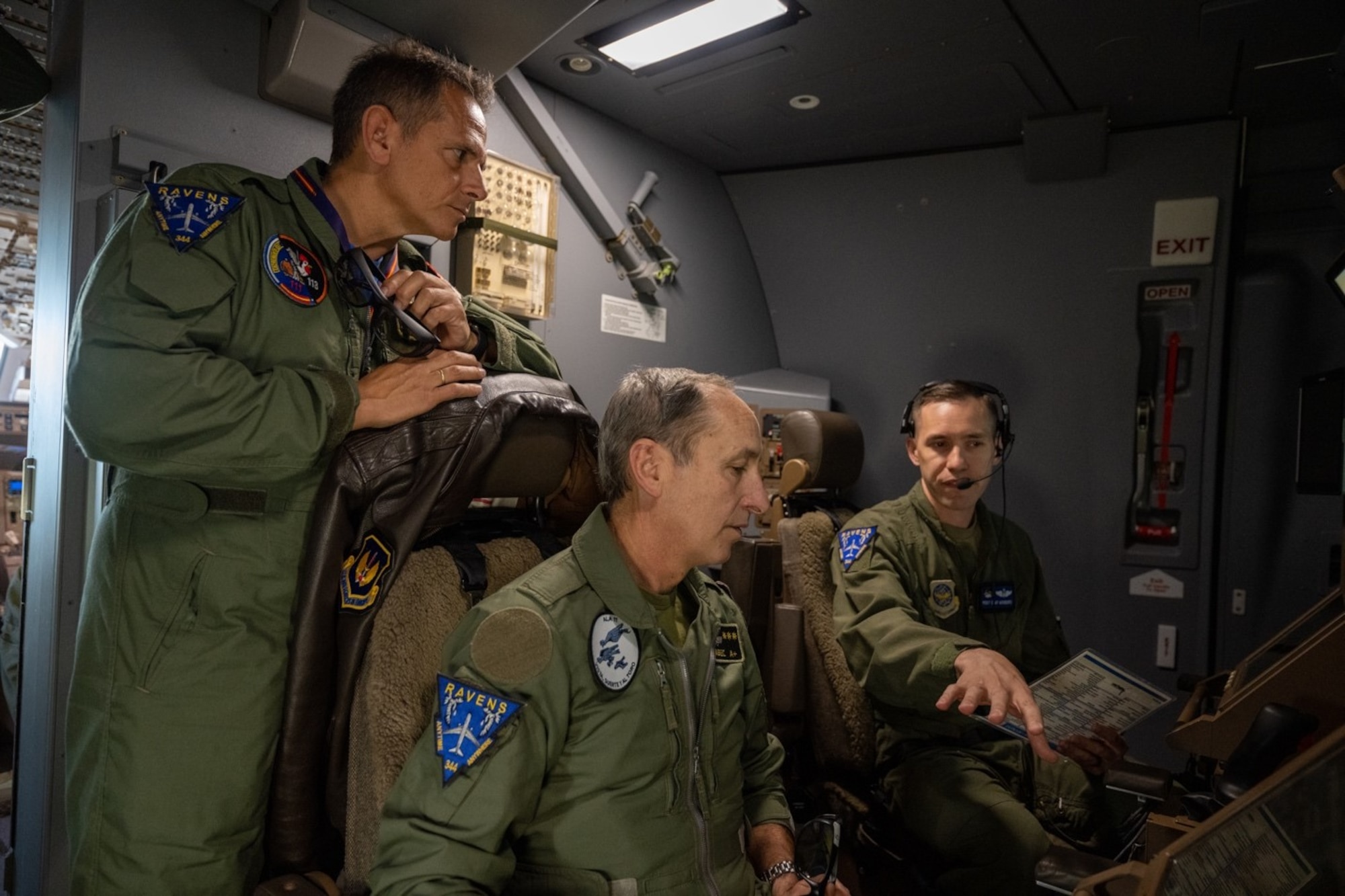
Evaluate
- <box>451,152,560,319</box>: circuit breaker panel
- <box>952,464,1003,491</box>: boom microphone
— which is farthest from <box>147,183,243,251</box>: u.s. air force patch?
<box>952,464,1003,491</box>: boom microphone

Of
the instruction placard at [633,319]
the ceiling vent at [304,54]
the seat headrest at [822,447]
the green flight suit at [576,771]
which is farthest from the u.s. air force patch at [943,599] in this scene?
the ceiling vent at [304,54]

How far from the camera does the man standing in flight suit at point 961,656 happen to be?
1.65 m

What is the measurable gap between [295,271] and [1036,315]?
310 centimetres

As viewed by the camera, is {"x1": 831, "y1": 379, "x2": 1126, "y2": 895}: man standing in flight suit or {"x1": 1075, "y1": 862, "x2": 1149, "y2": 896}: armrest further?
{"x1": 831, "y1": 379, "x2": 1126, "y2": 895}: man standing in flight suit

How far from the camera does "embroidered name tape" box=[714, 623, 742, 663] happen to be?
4.87 ft

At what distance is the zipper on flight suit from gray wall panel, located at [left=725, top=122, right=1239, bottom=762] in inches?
104

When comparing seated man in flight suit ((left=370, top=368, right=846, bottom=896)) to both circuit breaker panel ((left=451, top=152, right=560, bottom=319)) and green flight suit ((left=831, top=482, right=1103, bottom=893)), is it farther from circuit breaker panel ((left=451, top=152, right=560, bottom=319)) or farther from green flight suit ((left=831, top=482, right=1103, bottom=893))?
circuit breaker panel ((left=451, top=152, right=560, bottom=319))

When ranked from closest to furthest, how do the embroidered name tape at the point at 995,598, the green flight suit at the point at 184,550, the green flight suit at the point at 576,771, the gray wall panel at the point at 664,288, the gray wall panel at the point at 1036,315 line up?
the green flight suit at the point at 576,771 → the green flight suit at the point at 184,550 → the embroidered name tape at the point at 995,598 → the gray wall panel at the point at 664,288 → the gray wall panel at the point at 1036,315

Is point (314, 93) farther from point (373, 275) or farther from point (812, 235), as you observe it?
point (812, 235)

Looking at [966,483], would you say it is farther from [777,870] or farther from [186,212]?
[186,212]

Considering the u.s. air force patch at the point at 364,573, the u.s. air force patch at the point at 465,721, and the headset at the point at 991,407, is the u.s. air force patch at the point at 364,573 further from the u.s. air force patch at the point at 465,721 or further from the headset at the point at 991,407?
the headset at the point at 991,407

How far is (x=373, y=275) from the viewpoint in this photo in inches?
56.9

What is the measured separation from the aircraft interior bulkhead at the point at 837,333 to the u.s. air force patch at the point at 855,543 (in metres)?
0.04

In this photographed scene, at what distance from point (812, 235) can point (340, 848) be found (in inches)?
133
